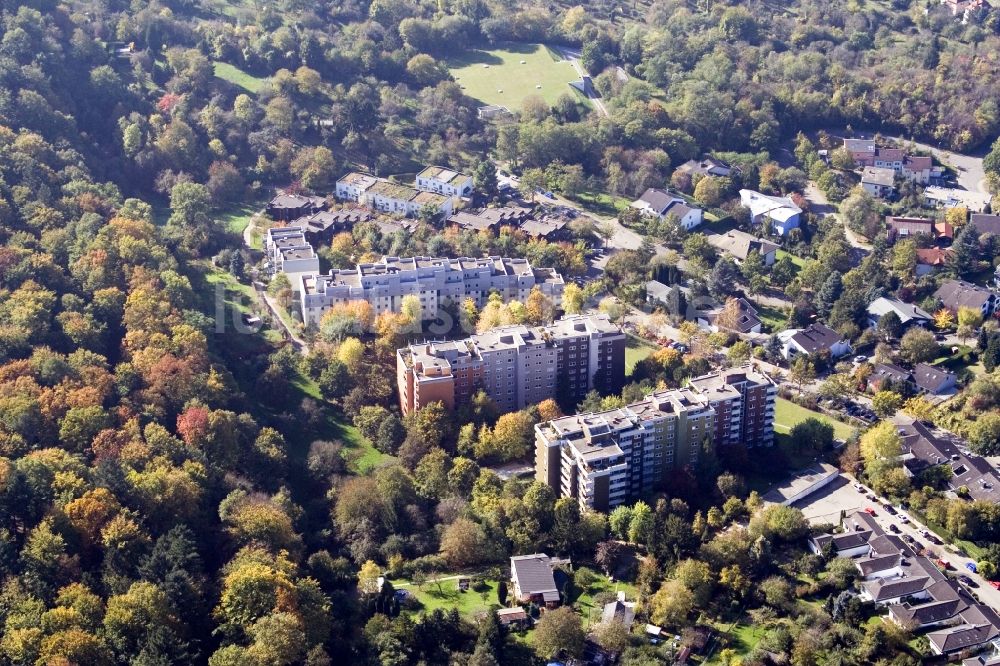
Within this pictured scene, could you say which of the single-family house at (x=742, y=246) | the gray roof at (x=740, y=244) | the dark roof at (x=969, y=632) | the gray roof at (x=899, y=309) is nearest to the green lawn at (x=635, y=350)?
the single-family house at (x=742, y=246)

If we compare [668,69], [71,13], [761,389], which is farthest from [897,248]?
[71,13]

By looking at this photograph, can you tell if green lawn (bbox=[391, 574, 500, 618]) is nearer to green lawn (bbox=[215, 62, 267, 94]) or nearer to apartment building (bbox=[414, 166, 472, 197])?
apartment building (bbox=[414, 166, 472, 197])

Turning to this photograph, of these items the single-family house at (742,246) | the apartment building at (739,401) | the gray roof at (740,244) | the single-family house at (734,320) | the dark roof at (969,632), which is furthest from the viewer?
the gray roof at (740,244)

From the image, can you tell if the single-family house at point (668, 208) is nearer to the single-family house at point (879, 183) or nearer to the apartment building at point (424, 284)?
the apartment building at point (424, 284)

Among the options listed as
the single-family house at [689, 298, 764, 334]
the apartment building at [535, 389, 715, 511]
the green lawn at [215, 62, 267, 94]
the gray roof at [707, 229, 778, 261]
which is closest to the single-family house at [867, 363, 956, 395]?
the single-family house at [689, 298, 764, 334]

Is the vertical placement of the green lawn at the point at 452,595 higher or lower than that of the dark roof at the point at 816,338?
lower

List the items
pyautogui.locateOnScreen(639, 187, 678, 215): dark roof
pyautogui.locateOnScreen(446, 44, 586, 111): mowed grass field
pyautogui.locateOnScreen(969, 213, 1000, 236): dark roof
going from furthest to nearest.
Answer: pyautogui.locateOnScreen(446, 44, 586, 111): mowed grass field, pyautogui.locateOnScreen(639, 187, 678, 215): dark roof, pyautogui.locateOnScreen(969, 213, 1000, 236): dark roof

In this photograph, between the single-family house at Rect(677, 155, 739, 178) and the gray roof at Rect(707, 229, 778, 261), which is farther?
the single-family house at Rect(677, 155, 739, 178)
